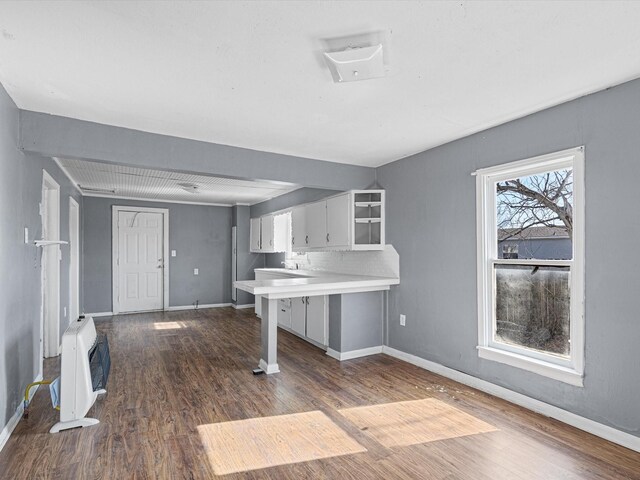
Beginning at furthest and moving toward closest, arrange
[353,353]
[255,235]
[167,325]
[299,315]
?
[255,235] → [167,325] → [299,315] → [353,353]

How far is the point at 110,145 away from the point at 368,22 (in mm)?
2482

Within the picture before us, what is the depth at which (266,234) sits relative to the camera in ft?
23.6

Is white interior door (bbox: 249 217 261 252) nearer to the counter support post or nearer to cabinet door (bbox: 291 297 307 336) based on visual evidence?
cabinet door (bbox: 291 297 307 336)

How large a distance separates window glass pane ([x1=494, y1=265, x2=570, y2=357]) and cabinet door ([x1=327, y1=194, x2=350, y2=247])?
1832mm

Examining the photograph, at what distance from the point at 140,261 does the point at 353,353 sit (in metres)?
5.12

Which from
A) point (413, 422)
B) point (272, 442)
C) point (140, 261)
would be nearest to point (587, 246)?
point (413, 422)

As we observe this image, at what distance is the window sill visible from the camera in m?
2.63

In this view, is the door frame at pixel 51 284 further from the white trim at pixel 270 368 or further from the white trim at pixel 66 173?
the white trim at pixel 270 368

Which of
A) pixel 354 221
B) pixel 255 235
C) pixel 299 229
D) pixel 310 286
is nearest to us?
pixel 310 286

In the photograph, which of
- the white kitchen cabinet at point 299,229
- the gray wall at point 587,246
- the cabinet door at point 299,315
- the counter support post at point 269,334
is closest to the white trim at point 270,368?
the counter support post at point 269,334

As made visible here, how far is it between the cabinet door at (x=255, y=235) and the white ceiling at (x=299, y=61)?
435cm

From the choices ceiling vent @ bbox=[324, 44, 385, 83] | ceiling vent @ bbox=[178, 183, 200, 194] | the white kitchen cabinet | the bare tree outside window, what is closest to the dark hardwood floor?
the bare tree outside window

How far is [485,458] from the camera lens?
2258 millimetres

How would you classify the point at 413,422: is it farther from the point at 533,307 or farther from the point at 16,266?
the point at 16,266
